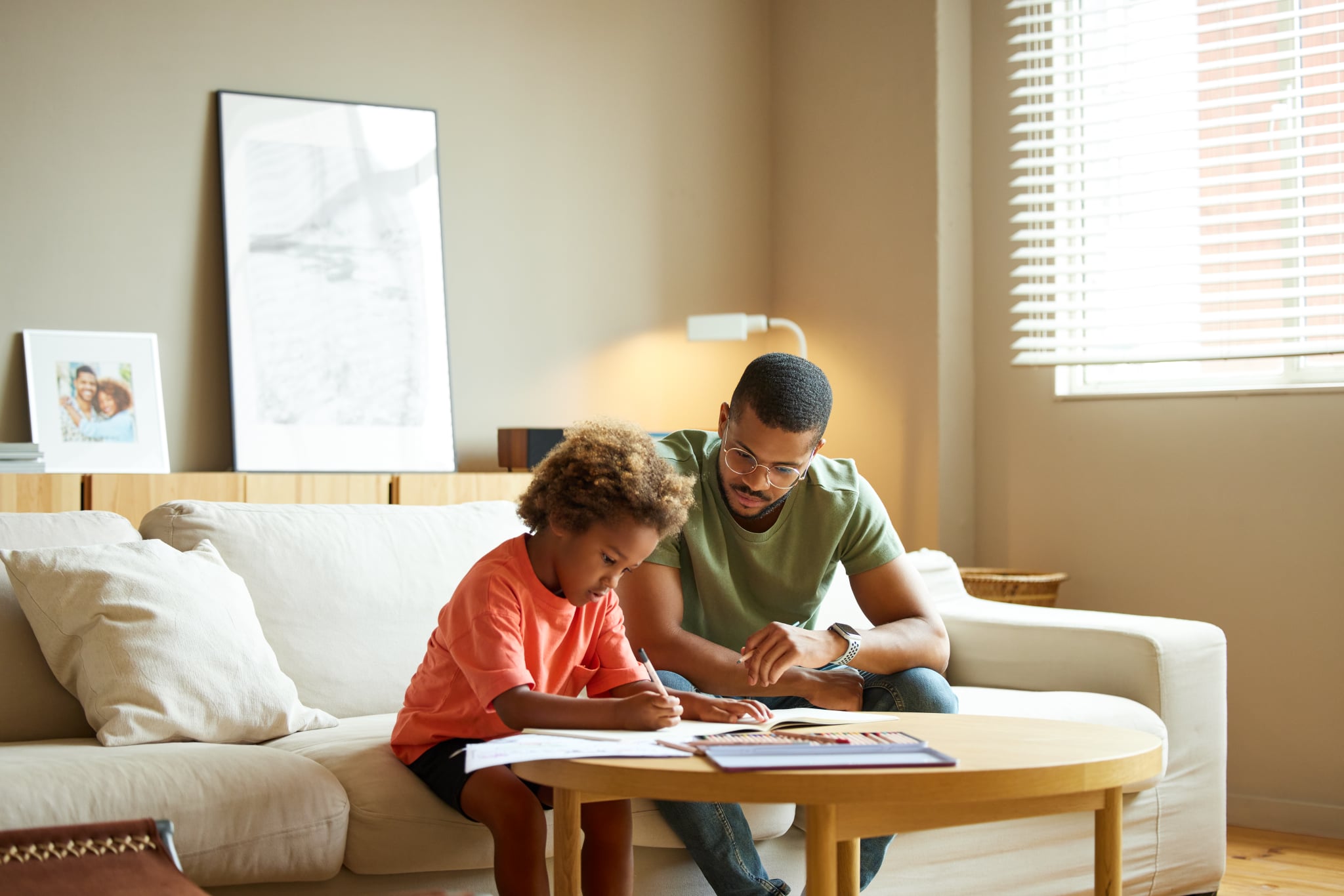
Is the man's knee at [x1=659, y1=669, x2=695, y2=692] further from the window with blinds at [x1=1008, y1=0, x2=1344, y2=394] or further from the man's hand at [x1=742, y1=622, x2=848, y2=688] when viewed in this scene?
the window with blinds at [x1=1008, y1=0, x2=1344, y2=394]

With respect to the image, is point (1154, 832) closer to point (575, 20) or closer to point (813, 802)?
point (813, 802)

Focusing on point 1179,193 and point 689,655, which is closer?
point 689,655

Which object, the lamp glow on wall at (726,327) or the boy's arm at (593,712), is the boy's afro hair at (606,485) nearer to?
the boy's arm at (593,712)

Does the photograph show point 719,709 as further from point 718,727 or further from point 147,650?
point 147,650

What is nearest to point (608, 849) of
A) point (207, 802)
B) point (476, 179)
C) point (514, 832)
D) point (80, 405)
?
point (514, 832)

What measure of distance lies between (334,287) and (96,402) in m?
0.70

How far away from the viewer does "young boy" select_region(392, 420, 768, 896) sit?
61.2 inches

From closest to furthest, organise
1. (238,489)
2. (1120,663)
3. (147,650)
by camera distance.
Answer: (147,650)
(1120,663)
(238,489)

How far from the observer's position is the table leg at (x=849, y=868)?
1575mm

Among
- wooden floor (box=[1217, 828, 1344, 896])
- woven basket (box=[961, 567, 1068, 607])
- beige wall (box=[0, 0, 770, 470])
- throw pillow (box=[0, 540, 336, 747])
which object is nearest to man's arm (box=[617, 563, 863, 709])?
throw pillow (box=[0, 540, 336, 747])

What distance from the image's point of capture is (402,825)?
1.74 metres

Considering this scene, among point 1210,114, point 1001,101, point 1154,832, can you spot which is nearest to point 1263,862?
point 1154,832

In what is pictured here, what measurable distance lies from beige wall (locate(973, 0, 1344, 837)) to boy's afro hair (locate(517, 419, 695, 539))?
7.10 feet

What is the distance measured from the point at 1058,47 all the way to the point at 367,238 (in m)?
2.11
